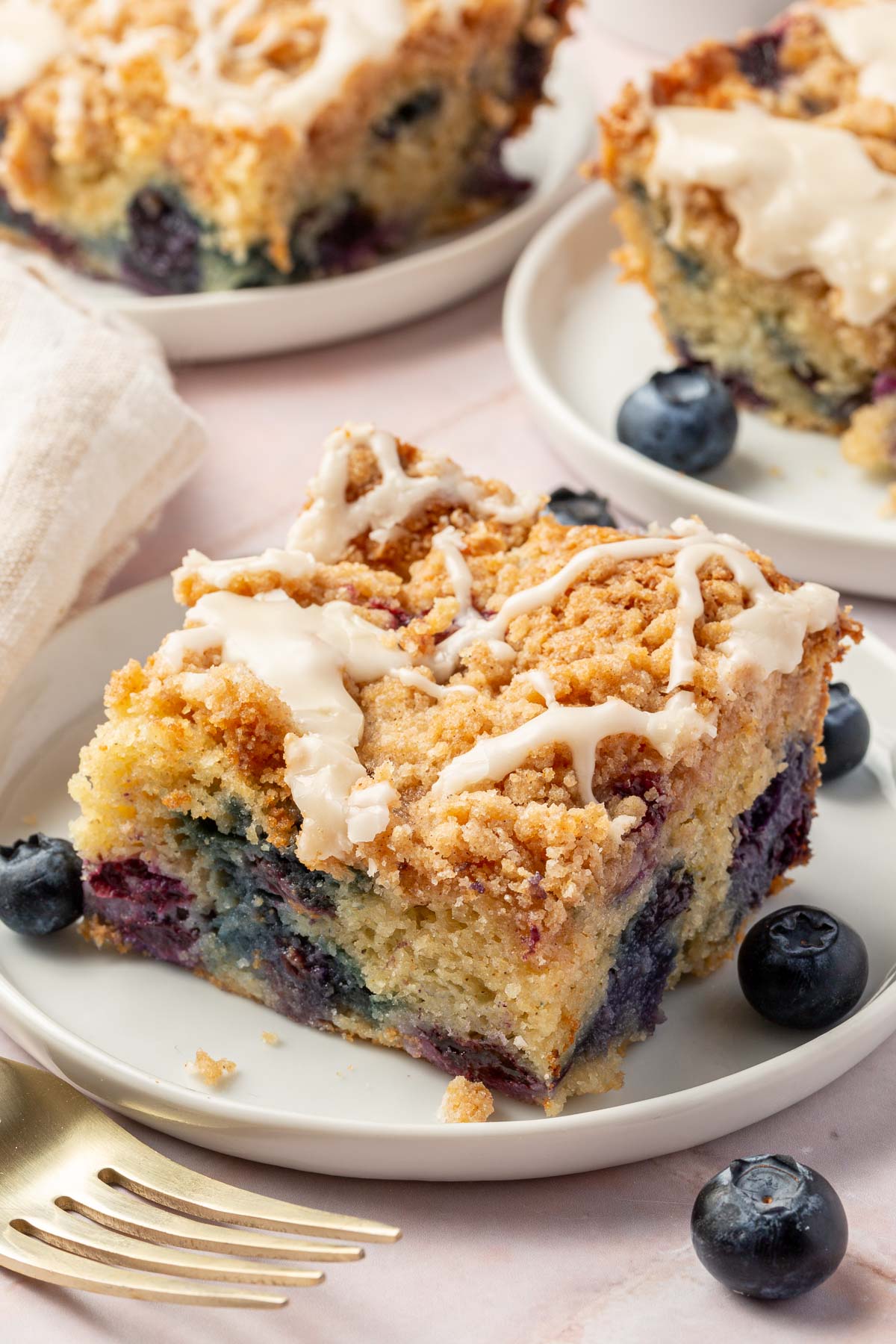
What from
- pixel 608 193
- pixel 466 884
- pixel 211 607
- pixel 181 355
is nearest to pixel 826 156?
pixel 608 193

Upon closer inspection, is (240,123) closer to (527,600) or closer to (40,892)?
(527,600)

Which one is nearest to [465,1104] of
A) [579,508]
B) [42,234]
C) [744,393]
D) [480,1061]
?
[480,1061]

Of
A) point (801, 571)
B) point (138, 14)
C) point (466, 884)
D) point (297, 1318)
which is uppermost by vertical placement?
point (138, 14)

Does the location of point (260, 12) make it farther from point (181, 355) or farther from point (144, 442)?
point (144, 442)

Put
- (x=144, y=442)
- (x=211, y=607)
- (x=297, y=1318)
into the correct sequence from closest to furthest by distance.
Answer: (x=297, y=1318)
(x=211, y=607)
(x=144, y=442)

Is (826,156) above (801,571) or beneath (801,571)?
above

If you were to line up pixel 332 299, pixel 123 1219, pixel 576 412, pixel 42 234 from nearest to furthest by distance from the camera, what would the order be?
1. pixel 123 1219
2. pixel 576 412
3. pixel 332 299
4. pixel 42 234

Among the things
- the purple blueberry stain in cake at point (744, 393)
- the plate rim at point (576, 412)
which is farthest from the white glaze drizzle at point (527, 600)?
the purple blueberry stain in cake at point (744, 393)
